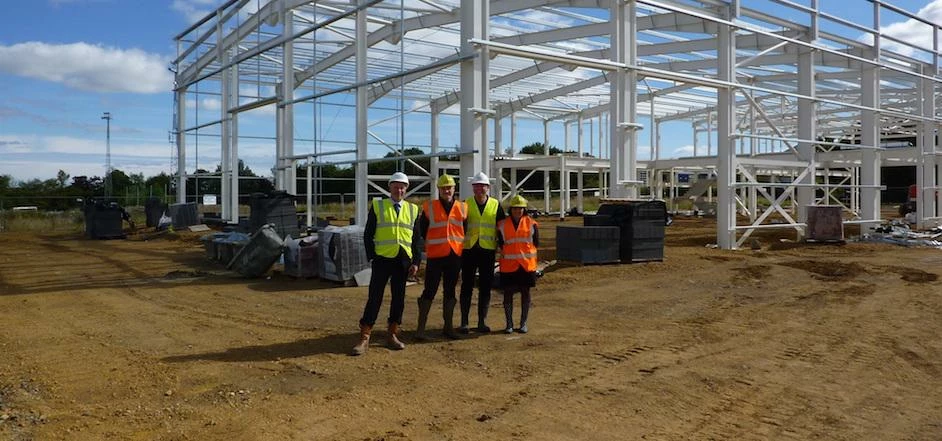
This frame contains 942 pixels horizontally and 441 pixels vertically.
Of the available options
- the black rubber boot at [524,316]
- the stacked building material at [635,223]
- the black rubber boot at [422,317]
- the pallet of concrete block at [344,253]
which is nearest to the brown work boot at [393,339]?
the black rubber boot at [422,317]

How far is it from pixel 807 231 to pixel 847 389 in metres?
14.1

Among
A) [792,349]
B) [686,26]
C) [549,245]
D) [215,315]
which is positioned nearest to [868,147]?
[686,26]

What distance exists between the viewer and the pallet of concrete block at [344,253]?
1166 centimetres

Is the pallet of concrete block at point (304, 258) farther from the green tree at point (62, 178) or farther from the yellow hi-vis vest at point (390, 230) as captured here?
the green tree at point (62, 178)

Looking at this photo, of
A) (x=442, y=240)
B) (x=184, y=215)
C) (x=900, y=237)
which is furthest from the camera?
(x=184, y=215)

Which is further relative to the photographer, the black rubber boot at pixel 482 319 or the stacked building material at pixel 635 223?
the stacked building material at pixel 635 223

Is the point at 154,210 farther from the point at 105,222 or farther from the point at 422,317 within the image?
the point at 422,317

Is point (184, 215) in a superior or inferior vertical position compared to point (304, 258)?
superior

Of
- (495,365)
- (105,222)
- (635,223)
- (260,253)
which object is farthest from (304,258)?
(105,222)

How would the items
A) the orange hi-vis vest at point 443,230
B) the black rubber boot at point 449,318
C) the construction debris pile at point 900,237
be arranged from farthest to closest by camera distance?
1. the construction debris pile at point 900,237
2. the black rubber boot at point 449,318
3. the orange hi-vis vest at point 443,230

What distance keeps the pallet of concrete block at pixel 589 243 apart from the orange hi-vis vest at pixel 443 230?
6.16 meters

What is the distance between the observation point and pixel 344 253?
38.4 ft

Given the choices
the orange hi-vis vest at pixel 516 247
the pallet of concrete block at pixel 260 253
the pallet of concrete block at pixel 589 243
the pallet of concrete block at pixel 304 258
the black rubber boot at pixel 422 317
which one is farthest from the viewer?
the pallet of concrete block at pixel 589 243

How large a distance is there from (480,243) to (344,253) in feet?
15.1
